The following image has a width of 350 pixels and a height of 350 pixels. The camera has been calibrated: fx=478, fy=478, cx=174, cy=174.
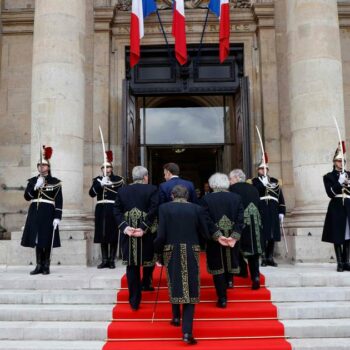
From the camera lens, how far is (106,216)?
841 centimetres

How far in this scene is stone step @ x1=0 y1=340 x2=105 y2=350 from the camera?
4873mm

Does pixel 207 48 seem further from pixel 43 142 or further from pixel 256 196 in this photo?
pixel 256 196

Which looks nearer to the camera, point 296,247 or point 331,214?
point 331,214

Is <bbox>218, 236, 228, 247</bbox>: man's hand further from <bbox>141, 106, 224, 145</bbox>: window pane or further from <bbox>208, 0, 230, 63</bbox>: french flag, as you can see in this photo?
<bbox>141, 106, 224, 145</bbox>: window pane

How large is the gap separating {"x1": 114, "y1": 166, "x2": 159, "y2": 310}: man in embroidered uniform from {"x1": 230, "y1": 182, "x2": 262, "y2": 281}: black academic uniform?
4.33ft

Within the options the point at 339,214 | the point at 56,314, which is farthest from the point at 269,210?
the point at 56,314

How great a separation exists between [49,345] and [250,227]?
116 inches

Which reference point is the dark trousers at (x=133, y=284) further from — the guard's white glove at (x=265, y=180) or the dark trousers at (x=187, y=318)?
the guard's white glove at (x=265, y=180)

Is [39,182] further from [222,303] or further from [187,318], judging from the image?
[187,318]

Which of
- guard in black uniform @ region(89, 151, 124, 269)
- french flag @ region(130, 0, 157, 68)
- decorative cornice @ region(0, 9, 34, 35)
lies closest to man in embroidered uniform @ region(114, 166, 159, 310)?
guard in black uniform @ region(89, 151, 124, 269)

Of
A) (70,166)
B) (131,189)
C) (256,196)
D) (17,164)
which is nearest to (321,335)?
(256,196)

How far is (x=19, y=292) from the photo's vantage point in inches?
246

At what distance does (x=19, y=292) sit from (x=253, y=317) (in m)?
3.04

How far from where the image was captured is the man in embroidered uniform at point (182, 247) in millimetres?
4883
